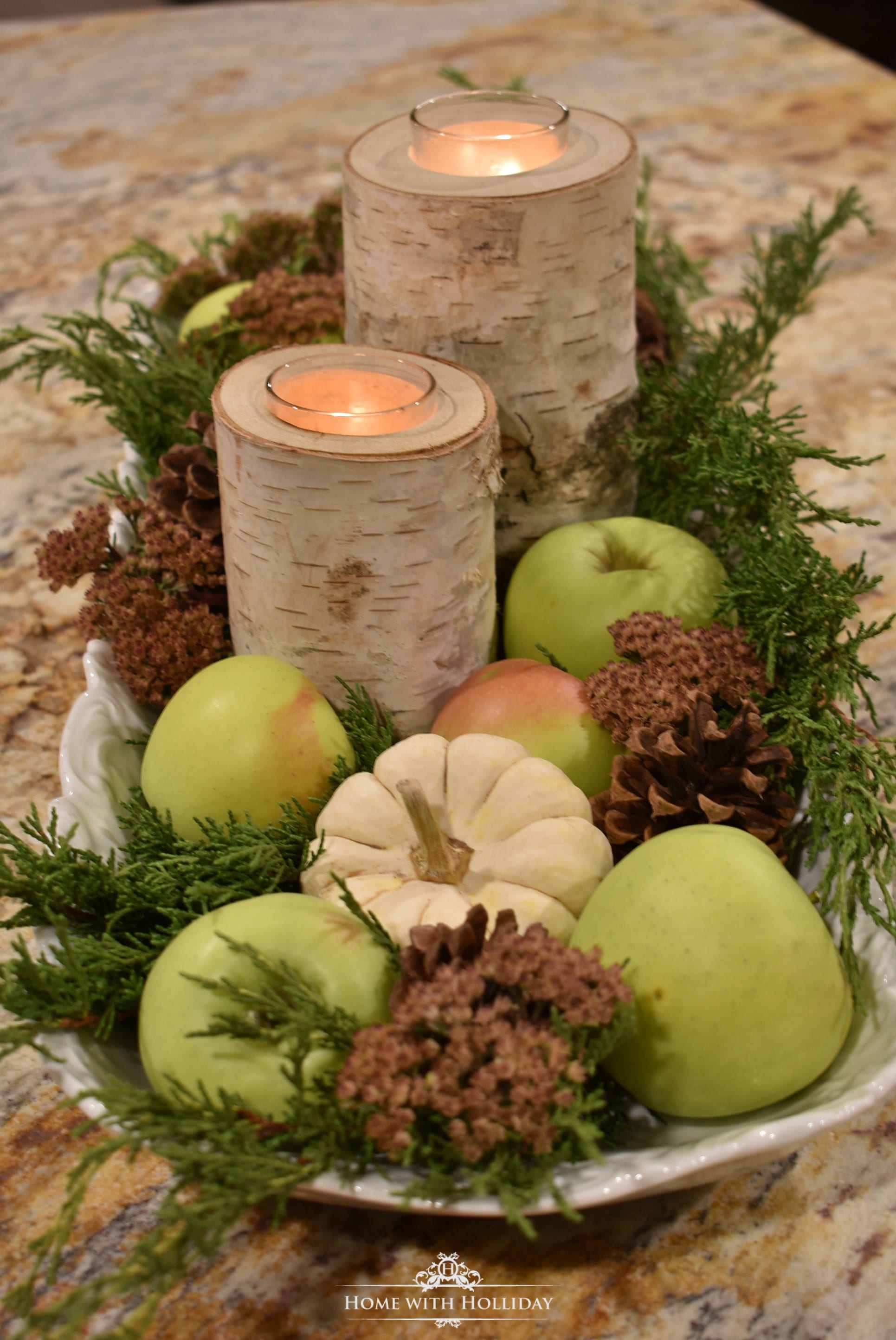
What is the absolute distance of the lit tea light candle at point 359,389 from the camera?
0.91 m

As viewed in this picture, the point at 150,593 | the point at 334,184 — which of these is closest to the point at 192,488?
the point at 150,593

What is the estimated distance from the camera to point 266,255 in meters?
1.52

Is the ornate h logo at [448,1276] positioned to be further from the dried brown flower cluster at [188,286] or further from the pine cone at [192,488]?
the dried brown flower cluster at [188,286]

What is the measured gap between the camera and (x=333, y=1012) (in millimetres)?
708

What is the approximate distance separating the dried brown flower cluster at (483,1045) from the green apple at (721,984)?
0.04 metres

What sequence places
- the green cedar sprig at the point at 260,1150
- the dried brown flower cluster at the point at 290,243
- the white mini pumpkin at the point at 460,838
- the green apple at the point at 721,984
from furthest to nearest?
the dried brown flower cluster at the point at 290,243 → the white mini pumpkin at the point at 460,838 → the green apple at the point at 721,984 → the green cedar sprig at the point at 260,1150

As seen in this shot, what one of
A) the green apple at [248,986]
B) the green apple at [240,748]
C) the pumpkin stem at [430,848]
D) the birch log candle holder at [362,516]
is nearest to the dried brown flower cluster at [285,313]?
the birch log candle holder at [362,516]

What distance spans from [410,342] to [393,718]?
324 mm

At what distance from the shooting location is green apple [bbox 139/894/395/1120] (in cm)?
71

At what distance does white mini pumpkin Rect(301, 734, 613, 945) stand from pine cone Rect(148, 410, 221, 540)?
32 centimetres

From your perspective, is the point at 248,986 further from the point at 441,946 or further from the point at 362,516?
the point at 362,516

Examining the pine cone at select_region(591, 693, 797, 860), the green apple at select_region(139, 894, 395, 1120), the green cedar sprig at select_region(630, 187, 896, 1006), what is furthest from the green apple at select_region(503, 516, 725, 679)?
the green apple at select_region(139, 894, 395, 1120)

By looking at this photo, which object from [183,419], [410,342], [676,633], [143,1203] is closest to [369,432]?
[410,342]

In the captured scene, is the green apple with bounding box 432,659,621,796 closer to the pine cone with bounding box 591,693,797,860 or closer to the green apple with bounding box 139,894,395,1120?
the pine cone with bounding box 591,693,797,860
